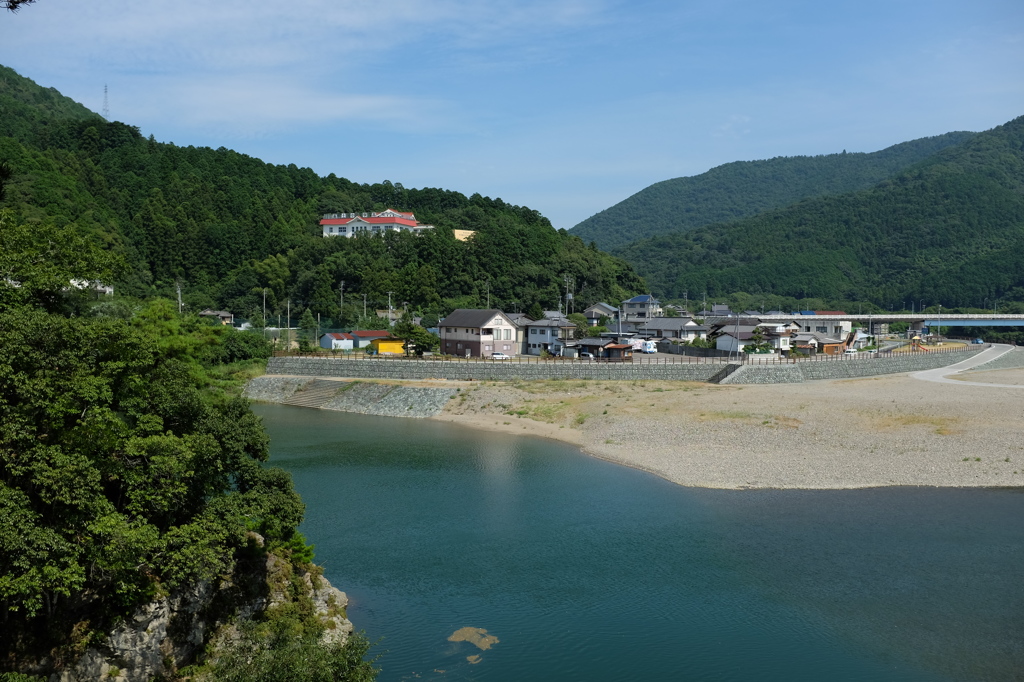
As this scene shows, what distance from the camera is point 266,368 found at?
53719 mm

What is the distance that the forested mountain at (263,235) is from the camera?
73.8 m

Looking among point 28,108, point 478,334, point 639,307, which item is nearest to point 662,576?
point 478,334

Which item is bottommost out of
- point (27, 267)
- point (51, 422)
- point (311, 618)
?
point (311, 618)

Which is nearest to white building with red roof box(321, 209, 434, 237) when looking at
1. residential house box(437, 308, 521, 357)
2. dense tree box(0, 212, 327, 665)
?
residential house box(437, 308, 521, 357)

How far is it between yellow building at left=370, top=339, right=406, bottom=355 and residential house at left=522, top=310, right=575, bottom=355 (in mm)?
9179

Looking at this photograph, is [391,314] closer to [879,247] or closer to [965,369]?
[965,369]

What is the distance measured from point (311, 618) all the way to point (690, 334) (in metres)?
56.3

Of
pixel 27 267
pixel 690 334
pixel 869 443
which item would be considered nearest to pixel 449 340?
pixel 690 334

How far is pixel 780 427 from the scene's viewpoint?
33.2m

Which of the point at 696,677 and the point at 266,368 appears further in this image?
the point at 266,368

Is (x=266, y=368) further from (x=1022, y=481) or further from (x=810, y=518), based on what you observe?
(x=1022, y=481)

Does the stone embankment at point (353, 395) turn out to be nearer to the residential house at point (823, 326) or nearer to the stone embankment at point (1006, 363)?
the stone embankment at point (1006, 363)

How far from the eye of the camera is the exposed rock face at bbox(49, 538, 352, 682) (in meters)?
12.7

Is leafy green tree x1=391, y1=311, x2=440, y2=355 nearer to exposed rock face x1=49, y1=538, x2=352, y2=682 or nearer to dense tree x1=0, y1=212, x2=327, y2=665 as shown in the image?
dense tree x1=0, y1=212, x2=327, y2=665
